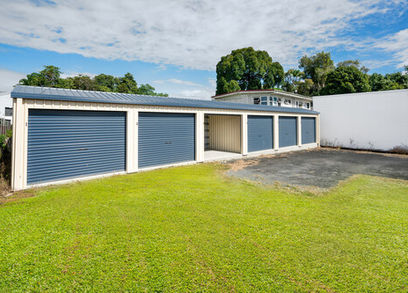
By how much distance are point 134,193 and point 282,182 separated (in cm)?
513

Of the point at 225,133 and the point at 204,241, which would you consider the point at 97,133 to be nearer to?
the point at 204,241

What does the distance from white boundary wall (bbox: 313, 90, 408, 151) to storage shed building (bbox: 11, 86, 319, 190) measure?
11.0 m

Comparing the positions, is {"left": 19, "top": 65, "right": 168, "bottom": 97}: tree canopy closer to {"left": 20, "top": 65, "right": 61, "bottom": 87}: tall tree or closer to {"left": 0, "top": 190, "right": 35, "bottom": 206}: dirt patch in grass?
{"left": 20, "top": 65, "right": 61, "bottom": 87}: tall tree

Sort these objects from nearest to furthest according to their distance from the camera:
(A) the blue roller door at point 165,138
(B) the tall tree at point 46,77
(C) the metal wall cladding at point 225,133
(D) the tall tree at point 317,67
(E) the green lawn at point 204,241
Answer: (E) the green lawn at point 204,241, (A) the blue roller door at point 165,138, (C) the metal wall cladding at point 225,133, (B) the tall tree at point 46,77, (D) the tall tree at point 317,67

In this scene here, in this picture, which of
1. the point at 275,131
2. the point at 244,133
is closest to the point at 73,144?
the point at 244,133

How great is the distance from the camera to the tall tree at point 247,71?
151 feet

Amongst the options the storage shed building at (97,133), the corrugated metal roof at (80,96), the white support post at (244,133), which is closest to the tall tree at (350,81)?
the storage shed building at (97,133)

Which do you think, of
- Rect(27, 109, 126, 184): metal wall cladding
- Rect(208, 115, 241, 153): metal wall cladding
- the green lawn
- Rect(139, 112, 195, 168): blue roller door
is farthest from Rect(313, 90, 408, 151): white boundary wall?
Rect(27, 109, 126, 184): metal wall cladding

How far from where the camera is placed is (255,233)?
3998 mm

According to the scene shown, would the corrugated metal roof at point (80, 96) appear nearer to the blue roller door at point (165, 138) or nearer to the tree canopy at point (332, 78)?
the blue roller door at point (165, 138)

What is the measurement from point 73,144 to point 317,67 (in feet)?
195

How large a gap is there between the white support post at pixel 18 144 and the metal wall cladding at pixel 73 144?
0.72ft

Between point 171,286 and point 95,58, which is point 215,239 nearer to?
point 171,286

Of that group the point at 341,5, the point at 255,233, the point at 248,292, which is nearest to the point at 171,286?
the point at 248,292
